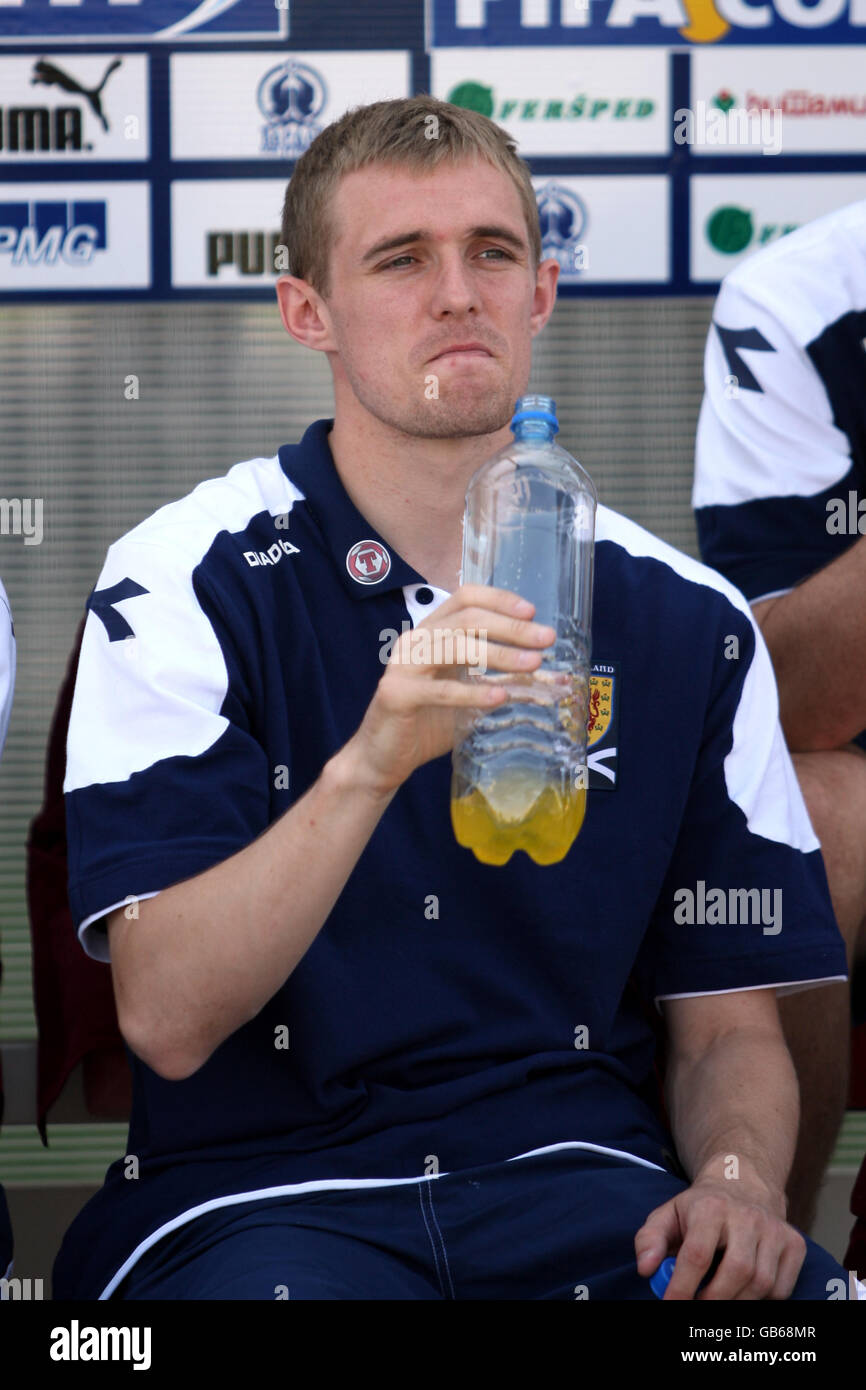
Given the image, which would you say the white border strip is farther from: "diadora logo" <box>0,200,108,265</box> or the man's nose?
"diadora logo" <box>0,200,108,265</box>

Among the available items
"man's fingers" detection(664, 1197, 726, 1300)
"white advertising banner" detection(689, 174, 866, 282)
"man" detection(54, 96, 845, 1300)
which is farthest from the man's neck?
"white advertising banner" detection(689, 174, 866, 282)

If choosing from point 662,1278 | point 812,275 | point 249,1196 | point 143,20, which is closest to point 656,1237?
point 662,1278

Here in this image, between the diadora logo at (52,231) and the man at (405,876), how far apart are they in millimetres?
1046

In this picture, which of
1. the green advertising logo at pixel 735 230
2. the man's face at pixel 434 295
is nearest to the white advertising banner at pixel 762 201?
the green advertising logo at pixel 735 230

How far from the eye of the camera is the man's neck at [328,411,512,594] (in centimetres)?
174

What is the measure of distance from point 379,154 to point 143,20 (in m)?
1.31

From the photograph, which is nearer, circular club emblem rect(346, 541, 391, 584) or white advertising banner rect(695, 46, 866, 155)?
circular club emblem rect(346, 541, 391, 584)

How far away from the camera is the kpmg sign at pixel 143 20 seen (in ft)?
9.36

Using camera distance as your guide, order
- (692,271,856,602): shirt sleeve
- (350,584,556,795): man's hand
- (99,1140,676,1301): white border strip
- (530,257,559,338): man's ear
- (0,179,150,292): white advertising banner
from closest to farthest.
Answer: (350,584,556,795): man's hand, (99,1140,676,1301): white border strip, (530,257,559,338): man's ear, (692,271,856,602): shirt sleeve, (0,179,150,292): white advertising banner

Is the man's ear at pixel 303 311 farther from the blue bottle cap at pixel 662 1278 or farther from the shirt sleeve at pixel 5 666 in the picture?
the blue bottle cap at pixel 662 1278

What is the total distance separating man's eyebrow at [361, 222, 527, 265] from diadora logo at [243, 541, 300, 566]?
1.05 feet
